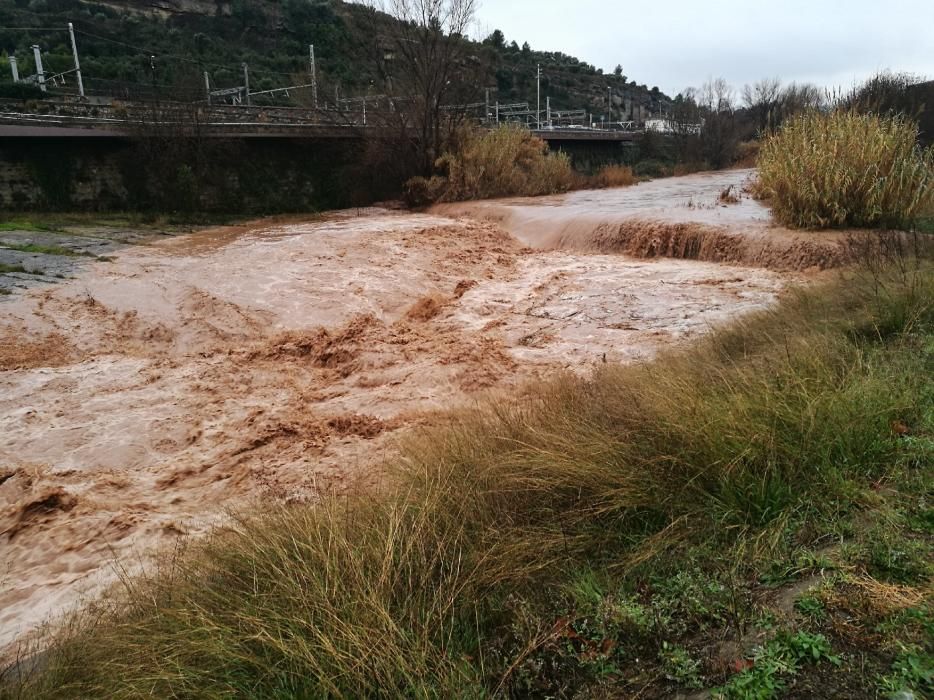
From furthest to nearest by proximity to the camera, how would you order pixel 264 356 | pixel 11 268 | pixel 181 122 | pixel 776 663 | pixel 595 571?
pixel 181 122
pixel 11 268
pixel 264 356
pixel 595 571
pixel 776 663

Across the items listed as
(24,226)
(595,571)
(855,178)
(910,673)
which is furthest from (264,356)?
(24,226)

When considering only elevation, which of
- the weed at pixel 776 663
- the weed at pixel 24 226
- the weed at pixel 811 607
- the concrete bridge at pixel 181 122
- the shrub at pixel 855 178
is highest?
the concrete bridge at pixel 181 122

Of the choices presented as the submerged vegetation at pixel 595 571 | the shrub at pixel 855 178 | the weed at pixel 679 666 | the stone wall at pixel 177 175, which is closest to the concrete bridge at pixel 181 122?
the stone wall at pixel 177 175

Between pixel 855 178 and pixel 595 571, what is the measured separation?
8419 millimetres

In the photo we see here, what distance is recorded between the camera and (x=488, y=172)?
1772cm

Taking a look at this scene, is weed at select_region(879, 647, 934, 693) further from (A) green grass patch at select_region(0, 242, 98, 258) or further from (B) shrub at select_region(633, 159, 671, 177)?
(B) shrub at select_region(633, 159, 671, 177)

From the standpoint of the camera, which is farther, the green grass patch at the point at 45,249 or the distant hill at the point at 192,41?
the distant hill at the point at 192,41

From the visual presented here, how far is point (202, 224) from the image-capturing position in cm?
1596

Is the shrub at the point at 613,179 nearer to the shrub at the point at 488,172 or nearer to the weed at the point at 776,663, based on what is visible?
the shrub at the point at 488,172

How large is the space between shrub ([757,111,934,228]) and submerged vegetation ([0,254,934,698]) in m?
6.28

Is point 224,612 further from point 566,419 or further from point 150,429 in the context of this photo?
point 150,429

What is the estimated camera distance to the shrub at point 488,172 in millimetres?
17578

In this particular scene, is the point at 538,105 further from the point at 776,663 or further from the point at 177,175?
the point at 776,663

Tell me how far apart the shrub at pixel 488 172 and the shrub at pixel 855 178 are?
29.9 feet
